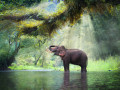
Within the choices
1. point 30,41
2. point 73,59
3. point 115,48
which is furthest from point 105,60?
point 30,41

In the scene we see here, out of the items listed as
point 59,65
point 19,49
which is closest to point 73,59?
point 59,65

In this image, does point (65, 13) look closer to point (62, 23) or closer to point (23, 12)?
point (62, 23)

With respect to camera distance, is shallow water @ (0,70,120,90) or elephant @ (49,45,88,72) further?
elephant @ (49,45,88,72)

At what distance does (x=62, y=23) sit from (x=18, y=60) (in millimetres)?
19054

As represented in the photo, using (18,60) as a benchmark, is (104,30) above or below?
above

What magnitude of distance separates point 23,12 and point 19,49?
16.1 metres

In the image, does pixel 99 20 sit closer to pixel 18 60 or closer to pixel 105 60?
pixel 105 60

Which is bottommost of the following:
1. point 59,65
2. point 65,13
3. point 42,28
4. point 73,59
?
point 59,65

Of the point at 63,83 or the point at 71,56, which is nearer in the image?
the point at 63,83

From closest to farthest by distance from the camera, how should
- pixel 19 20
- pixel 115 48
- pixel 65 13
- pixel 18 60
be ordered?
pixel 65 13 < pixel 19 20 < pixel 115 48 < pixel 18 60

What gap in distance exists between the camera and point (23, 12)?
8328 millimetres

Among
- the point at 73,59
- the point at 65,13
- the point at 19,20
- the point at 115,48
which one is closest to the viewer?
the point at 65,13

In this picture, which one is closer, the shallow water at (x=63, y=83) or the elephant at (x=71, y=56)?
the shallow water at (x=63, y=83)

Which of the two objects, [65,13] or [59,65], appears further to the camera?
[59,65]
